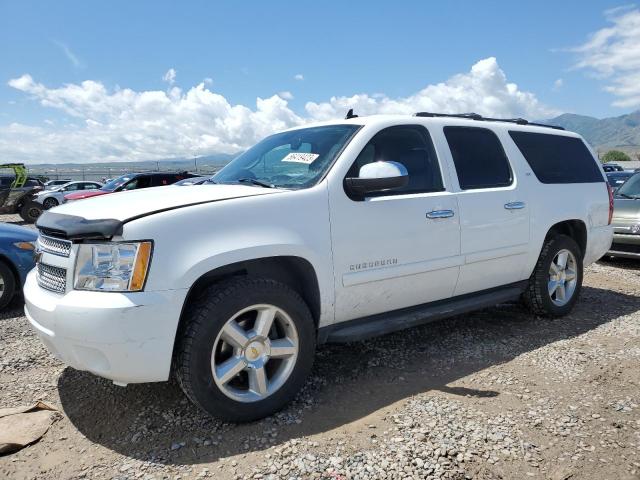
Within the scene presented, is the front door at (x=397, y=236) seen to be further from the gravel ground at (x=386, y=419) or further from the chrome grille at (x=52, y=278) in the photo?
the chrome grille at (x=52, y=278)

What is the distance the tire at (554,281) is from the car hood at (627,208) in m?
3.34

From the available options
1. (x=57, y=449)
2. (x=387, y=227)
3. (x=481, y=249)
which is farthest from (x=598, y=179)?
(x=57, y=449)

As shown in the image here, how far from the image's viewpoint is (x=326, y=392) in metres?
3.23

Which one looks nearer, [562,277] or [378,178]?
[378,178]

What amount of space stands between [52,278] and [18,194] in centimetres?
1758

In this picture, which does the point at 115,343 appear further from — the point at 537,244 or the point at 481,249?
the point at 537,244

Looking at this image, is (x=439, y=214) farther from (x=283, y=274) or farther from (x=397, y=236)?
(x=283, y=274)

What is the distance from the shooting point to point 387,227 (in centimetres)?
321

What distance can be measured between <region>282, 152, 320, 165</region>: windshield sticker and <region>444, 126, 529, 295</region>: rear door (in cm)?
118

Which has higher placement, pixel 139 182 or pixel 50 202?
pixel 139 182

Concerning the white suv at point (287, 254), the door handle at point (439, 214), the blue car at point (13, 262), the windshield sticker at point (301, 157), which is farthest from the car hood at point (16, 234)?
the door handle at point (439, 214)

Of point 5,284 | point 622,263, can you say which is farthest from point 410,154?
point 622,263

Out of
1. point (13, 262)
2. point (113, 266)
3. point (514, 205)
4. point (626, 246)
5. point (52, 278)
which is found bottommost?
point (626, 246)

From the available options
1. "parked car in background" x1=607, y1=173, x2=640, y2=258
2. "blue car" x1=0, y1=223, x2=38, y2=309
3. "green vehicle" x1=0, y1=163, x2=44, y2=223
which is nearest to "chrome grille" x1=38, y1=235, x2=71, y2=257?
"blue car" x1=0, y1=223, x2=38, y2=309
